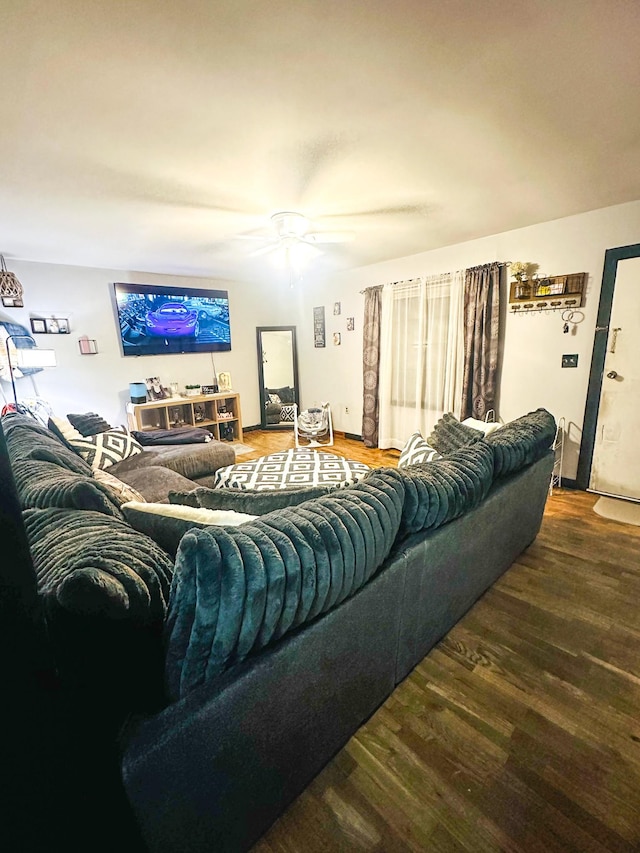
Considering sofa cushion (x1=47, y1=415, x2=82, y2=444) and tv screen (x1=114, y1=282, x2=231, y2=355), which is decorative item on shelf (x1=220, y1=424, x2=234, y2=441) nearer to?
tv screen (x1=114, y1=282, x2=231, y2=355)

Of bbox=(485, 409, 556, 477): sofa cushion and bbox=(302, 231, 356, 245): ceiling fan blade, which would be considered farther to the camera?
bbox=(302, 231, 356, 245): ceiling fan blade

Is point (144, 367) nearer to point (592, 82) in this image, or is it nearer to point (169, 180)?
point (169, 180)

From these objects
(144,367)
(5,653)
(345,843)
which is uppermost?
(144,367)

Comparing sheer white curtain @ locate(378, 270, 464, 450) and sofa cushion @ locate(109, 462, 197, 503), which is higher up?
sheer white curtain @ locate(378, 270, 464, 450)

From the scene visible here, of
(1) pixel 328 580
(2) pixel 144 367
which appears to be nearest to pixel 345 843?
(1) pixel 328 580

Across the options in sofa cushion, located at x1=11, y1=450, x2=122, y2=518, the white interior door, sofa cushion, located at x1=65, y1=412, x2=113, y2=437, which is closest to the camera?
sofa cushion, located at x1=11, y1=450, x2=122, y2=518

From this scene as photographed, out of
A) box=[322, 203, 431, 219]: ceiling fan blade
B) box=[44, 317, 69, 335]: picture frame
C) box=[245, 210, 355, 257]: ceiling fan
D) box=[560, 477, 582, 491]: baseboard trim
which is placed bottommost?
box=[560, 477, 582, 491]: baseboard trim

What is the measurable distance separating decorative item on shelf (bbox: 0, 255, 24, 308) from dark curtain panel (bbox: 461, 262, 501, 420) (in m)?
4.36

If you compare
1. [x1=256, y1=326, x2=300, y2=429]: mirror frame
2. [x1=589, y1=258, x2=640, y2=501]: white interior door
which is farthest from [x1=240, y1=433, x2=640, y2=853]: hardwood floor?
[x1=256, y1=326, x2=300, y2=429]: mirror frame

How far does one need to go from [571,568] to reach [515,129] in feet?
7.39

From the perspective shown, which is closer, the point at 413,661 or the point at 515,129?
the point at 413,661

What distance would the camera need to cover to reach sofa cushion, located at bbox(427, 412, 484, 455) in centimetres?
211

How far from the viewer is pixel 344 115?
1478 mm

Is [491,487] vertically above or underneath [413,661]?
above
